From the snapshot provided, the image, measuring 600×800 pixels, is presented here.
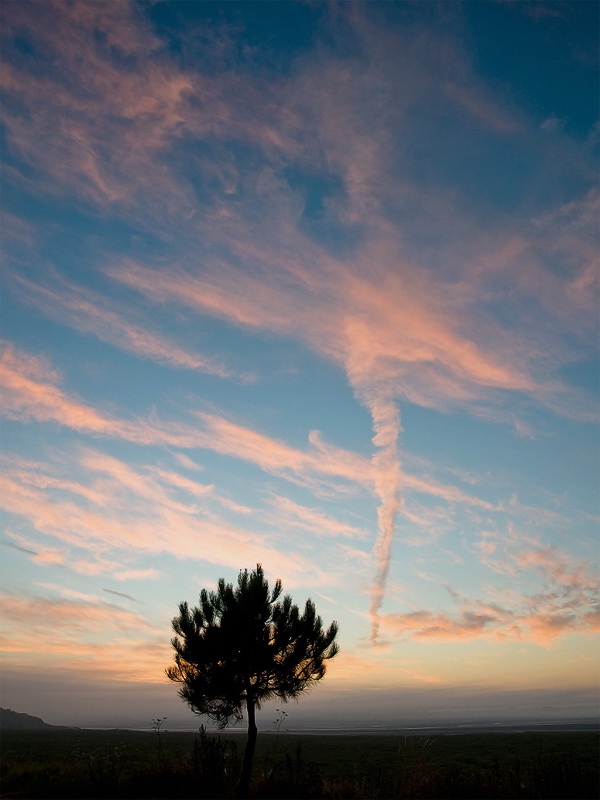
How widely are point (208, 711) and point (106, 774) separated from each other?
2979mm

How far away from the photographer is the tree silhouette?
14.3 meters

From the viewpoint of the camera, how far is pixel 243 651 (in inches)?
565

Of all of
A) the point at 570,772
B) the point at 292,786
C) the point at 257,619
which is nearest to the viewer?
the point at 570,772

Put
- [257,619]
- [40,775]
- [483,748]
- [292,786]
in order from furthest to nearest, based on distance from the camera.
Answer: [483,748] → [257,619] → [40,775] → [292,786]

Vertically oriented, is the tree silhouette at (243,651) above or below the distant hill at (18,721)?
above

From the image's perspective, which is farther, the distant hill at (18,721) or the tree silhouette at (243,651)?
the distant hill at (18,721)

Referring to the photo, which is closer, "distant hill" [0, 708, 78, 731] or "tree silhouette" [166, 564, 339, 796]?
"tree silhouette" [166, 564, 339, 796]

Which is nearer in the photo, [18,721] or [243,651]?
[243,651]

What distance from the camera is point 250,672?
14.3 m

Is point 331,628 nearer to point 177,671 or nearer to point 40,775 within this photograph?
point 177,671

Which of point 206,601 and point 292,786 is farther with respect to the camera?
point 206,601

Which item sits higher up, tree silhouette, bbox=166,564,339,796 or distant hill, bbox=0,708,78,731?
tree silhouette, bbox=166,564,339,796

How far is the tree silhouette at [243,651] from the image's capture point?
47.0 ft

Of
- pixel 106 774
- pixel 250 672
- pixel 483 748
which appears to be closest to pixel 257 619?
pixel 250 672
